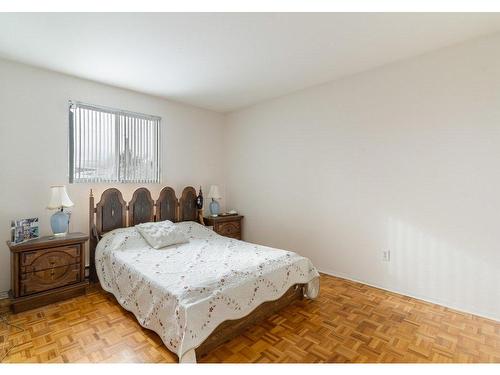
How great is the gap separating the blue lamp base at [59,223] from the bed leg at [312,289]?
2.63 m

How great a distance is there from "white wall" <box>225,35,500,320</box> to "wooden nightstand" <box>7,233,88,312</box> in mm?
2544

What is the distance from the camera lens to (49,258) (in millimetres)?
2564

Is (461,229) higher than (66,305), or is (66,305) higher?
(461,229)

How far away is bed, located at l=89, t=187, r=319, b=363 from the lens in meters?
1.74

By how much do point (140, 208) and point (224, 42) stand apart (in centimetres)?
233

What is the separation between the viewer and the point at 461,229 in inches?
94.5

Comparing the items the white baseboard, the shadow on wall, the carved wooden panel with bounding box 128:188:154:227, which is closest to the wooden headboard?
the carved wooden panel with bounding box 128:188:154:227

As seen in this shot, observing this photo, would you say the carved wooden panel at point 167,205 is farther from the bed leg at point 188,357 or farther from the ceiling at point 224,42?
the bed leg at point 188,357

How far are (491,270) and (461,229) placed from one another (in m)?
0.39

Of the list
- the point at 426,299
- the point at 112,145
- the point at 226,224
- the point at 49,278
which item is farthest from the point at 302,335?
the point at 112,145

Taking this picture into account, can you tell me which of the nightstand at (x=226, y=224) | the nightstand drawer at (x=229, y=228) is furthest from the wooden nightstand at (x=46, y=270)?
the nightstand drawer at (x=229, y=228)

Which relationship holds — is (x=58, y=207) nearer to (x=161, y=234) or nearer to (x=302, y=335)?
(x=161, y=234)
